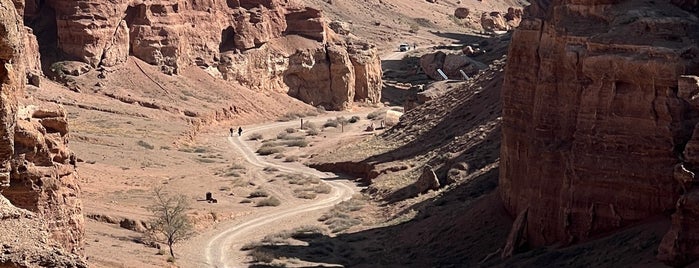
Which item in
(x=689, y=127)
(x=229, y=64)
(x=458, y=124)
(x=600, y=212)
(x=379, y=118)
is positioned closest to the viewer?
(x=689, y=127)

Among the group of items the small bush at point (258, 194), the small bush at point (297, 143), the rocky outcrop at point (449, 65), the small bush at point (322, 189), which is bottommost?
the small bush at point (297, 143)

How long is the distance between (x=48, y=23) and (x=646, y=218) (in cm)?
4732

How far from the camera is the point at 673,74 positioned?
2219cm

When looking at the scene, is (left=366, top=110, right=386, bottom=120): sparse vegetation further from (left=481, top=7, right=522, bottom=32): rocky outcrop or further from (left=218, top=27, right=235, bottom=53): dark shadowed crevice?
(left=481, top=7, right=522, bottom=32): rocky outcrop

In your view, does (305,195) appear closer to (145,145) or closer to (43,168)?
(145,145)

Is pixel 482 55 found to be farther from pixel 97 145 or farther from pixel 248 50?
pixel 97 145

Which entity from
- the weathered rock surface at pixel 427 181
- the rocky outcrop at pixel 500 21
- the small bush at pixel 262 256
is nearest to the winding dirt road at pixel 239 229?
the small bush at pixel 262 256

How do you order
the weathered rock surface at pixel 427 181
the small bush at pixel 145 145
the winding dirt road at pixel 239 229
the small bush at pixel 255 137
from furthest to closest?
the small bush at pixel 255 137
the small bush at pixel 145 145
the weathered rock surface at pixel 427 181
the winding dirt road at pixel 239 229

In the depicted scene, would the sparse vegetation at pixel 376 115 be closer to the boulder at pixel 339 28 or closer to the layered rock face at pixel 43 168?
the boulder at pixel 339 28

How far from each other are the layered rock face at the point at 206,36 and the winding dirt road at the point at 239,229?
14341 mm

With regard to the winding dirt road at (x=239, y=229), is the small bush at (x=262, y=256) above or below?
above

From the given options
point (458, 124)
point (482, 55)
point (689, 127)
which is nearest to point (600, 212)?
point (689, 127)

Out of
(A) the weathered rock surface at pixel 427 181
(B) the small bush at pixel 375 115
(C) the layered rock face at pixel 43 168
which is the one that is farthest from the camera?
(B) the small bush at pixel 375 115

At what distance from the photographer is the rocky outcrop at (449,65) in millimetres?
75875
